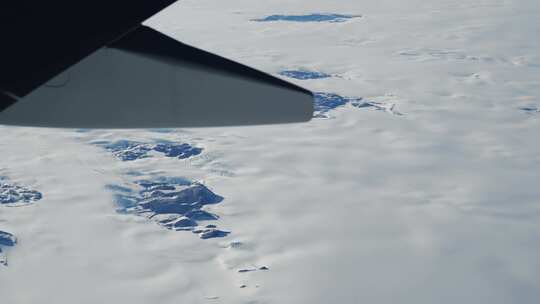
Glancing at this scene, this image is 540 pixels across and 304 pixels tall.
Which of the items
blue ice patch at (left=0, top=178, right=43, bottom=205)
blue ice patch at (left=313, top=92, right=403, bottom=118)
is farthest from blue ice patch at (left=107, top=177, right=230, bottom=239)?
blue ice patch at (left=313, top=92, right=403, bottom=118)

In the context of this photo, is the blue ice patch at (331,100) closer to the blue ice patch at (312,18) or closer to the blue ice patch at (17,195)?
the blue ice patch at (17,195)

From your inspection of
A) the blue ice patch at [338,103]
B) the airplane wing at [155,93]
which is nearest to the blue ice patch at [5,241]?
the airplane wing at [155,93]

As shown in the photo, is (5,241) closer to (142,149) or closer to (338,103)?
(142,149)

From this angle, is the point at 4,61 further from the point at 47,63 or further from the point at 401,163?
the point at 401,163

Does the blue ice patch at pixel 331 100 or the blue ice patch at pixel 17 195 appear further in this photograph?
the blue ice patch at pixel 331 100

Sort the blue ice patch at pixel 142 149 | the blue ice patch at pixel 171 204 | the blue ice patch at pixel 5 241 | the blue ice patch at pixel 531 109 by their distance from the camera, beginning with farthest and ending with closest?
the blue ice patch at pixel 531 109 < the blue ice patch at pixel 142 149 < the blue ice patch at pixel 171 204 < the blue ice patch at pixel 5 241

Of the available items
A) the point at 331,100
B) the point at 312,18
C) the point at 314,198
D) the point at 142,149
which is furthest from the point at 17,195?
the point at 312,18
